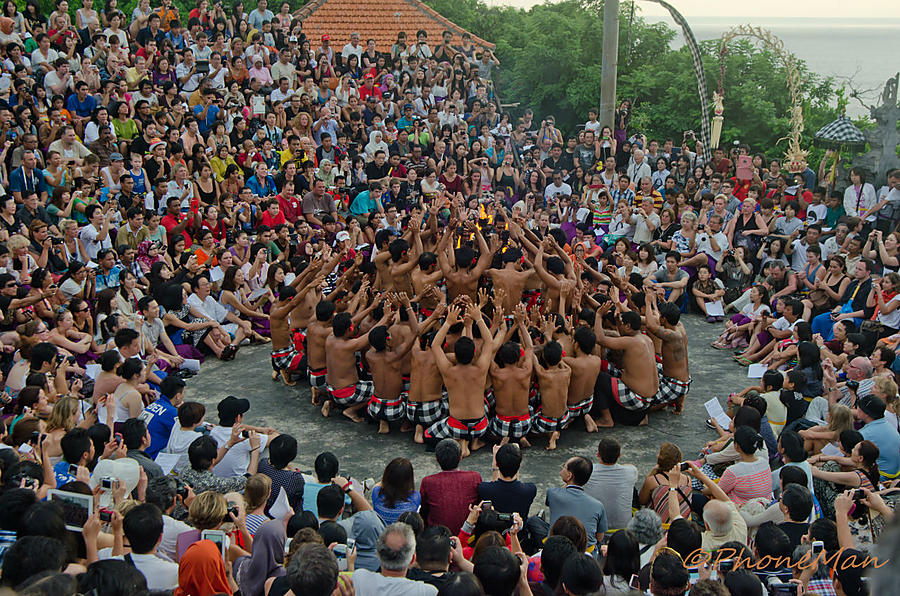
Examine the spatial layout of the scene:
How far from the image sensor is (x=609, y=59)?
18.6 meters

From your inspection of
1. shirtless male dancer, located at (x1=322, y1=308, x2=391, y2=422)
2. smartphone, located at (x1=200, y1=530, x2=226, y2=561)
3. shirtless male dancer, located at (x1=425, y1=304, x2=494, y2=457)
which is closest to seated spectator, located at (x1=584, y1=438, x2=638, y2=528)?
shirtless male dancer, located at (x1=425, y1=304, x2=494, y2=457)

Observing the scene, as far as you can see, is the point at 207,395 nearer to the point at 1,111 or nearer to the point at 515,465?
the point at 515,465

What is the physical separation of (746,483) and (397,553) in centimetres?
338

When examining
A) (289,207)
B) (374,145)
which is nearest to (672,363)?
(289,207)

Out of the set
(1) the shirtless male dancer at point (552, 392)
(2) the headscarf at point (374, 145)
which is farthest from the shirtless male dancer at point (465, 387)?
(2) the headscarf at point (374, 145)

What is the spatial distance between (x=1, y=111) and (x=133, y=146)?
6.93ft

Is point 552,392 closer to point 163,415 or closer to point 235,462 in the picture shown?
point 235,462

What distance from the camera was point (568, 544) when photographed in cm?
493

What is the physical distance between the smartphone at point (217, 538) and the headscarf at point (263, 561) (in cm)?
25

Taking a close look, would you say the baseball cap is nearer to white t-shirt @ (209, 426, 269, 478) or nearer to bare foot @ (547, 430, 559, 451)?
bare foot @ (547, 430, 559, 451)

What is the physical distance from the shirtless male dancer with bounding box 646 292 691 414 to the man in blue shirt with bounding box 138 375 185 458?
538 cm

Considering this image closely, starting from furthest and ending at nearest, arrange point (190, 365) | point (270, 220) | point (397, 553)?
1. point (270, 220)
2. point (190, 365)
3. point (397, 553)

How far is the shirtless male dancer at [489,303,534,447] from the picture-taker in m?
8.53

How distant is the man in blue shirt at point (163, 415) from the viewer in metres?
8.13
